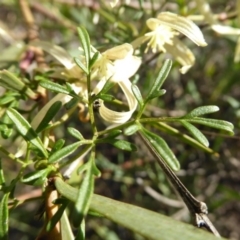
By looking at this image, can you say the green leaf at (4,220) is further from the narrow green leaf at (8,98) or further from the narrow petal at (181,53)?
the narrow petal at (181,53)

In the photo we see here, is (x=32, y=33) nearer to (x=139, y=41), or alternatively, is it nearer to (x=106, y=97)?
(x=139, y=41)

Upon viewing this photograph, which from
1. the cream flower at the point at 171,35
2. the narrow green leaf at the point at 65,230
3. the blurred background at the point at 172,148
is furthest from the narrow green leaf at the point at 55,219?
the blurred background at the point at 172,148

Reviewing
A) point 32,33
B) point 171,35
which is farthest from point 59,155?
point 32,33

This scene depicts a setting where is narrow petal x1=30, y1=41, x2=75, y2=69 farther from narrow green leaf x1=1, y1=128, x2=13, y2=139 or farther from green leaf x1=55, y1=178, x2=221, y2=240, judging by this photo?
green leaf x1=55, y1=178, x2=221, y2=240

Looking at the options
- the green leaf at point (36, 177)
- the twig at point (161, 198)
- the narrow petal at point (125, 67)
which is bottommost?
the twig at point (161, 198)

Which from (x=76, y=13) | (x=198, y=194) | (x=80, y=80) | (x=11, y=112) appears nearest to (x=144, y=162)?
(x=198, y=194)

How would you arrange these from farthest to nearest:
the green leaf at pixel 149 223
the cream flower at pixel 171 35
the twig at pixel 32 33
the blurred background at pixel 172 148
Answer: the blurred background at pixel 172 148 < the twig at pixel 32 33 < the cream flower at pixel 171 35 < the green leaf at pixel 149 223

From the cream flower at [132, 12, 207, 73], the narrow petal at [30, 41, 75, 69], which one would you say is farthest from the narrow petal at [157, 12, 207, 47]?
the narrow petal at [30, 41, 75, 69]
